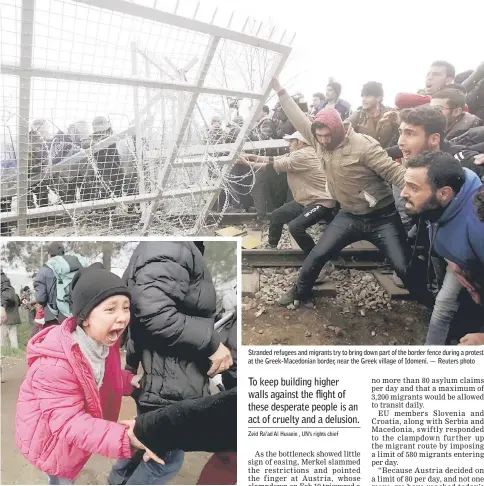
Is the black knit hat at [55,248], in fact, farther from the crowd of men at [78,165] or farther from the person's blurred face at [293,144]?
the person's blurred face at [293,144]

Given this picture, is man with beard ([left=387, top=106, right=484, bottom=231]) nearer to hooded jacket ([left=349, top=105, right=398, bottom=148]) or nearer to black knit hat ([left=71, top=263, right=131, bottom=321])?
hooded jacket ([left=349, top=105, right=398, bottom=148])

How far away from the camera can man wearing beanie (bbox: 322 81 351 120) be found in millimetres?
1799

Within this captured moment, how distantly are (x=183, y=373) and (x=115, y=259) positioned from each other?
0.55 m

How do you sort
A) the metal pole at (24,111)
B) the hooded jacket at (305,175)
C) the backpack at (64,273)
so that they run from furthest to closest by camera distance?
1. the hooded jacket at (305,175)
2. the backpack at (64,273)
3. the metal pole at (24,111)

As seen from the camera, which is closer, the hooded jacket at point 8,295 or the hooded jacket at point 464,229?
the hooded jacket at point 464,229

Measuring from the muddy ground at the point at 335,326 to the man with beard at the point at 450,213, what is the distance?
0.17m

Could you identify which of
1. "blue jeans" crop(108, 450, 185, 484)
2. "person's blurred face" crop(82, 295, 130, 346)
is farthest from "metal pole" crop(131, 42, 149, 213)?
"blue jeans" crop(108, 450, 185, 484)

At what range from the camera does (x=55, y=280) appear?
5.89 feet

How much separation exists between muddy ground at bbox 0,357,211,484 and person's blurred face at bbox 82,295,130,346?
0.30 meters

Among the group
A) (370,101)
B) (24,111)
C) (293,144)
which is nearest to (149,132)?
(24,111)

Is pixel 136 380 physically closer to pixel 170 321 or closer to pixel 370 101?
pixel 170 321

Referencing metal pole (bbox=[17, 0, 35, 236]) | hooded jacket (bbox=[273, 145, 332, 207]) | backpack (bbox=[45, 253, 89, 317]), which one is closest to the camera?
metal pole (bbox=[17, 0, 35, 236])

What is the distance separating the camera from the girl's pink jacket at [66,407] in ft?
5.44

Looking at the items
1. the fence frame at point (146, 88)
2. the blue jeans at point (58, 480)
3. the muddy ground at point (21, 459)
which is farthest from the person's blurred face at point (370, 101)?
the blue jeans at point (58, 480)
